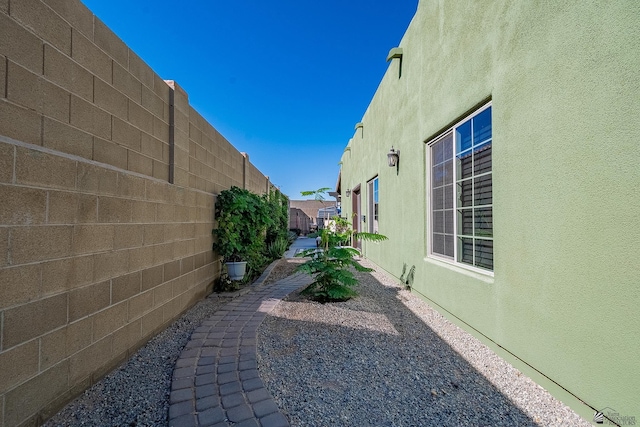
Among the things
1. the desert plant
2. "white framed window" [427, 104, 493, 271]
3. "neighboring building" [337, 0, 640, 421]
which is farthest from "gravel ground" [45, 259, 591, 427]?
the desert plant

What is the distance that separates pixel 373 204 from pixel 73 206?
717 cm

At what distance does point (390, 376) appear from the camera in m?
2.37

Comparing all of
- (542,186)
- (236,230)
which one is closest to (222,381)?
(542,186)

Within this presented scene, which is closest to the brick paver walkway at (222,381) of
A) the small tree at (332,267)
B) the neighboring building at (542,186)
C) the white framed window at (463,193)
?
the small tree at (332,267)

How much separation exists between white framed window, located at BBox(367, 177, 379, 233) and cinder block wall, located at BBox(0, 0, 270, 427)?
567 centimetres

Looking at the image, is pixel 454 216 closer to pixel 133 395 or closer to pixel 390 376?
pixel 390 376

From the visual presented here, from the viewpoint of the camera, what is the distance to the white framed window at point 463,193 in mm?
3145

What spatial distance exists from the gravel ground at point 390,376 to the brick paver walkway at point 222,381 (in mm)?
116

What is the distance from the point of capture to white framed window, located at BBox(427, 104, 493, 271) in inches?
124

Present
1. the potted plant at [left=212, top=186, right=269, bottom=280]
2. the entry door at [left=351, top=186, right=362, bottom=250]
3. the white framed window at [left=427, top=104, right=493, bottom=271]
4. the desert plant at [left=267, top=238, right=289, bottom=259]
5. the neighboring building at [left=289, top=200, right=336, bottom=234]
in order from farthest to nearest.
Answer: the neighboring building at [left=289, top=200, right=336, bottom=234], the entry door at [left=351, top=186, right=362, bottom=250], the desert plant at [left=267, top=238, right=289, bottom=259], the potted plant at [left=212, top=186, right=269, bottom=280], the white framed window at [left=427, top=104, right=493, bottom=271]

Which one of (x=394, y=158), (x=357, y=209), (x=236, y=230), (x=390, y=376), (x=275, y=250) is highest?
(x=394, y=158)

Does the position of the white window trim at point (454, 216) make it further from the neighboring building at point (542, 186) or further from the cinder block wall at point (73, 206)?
the cinder block wall at point (73, 206)

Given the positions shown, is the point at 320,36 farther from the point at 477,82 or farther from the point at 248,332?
the point at 248,332

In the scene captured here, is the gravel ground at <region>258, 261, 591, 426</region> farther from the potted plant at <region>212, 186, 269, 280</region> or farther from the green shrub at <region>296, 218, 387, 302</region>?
the potted plant at <region>212, 186, 269, 280</region>
